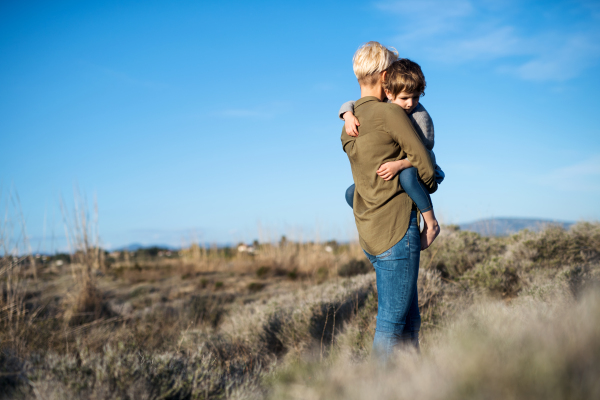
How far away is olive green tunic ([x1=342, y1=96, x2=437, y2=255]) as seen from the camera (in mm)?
1854

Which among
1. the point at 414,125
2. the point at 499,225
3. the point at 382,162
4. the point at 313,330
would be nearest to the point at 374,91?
the point at 414,125

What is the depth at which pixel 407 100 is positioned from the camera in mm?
1993

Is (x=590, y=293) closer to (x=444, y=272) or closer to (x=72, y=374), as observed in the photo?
(x=72, y=374)

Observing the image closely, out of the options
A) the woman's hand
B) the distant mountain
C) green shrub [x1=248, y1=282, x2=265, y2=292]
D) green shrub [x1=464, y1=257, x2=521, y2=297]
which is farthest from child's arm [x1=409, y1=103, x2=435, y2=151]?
green shrub [x1=248, y1=282, x2=265, y2=292]

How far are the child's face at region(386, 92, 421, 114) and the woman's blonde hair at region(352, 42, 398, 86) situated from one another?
0.58 ft

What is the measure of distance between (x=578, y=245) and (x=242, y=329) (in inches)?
203

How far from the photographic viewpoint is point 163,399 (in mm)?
1767

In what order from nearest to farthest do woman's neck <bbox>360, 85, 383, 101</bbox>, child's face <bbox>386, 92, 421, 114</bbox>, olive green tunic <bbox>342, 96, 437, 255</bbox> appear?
olive green tunic <bbox>342, 96, 437, 255</bbox> < child's face <bbox>386, 92, 421, 114</bbox> < woman's neck <bbox>360, 85, 383, 101</bbox>

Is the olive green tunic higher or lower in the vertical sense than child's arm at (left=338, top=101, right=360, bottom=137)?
Answer: lower

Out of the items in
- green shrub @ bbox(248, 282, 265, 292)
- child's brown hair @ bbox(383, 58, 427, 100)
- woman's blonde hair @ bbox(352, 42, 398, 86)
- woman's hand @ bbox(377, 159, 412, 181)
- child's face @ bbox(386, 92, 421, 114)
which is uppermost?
woman's blonde hair @ bbox(352, 42, 398, 86)

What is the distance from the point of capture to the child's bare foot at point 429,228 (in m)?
1.93

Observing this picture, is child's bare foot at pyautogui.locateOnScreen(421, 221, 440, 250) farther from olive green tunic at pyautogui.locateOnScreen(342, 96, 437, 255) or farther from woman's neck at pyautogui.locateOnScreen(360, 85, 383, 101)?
woman's neck at pyautogui.locateOnScreen(360, 85, 383, 101)

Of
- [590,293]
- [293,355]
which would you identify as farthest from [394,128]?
[293,355]

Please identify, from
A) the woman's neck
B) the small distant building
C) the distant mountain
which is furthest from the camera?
the small distant building
